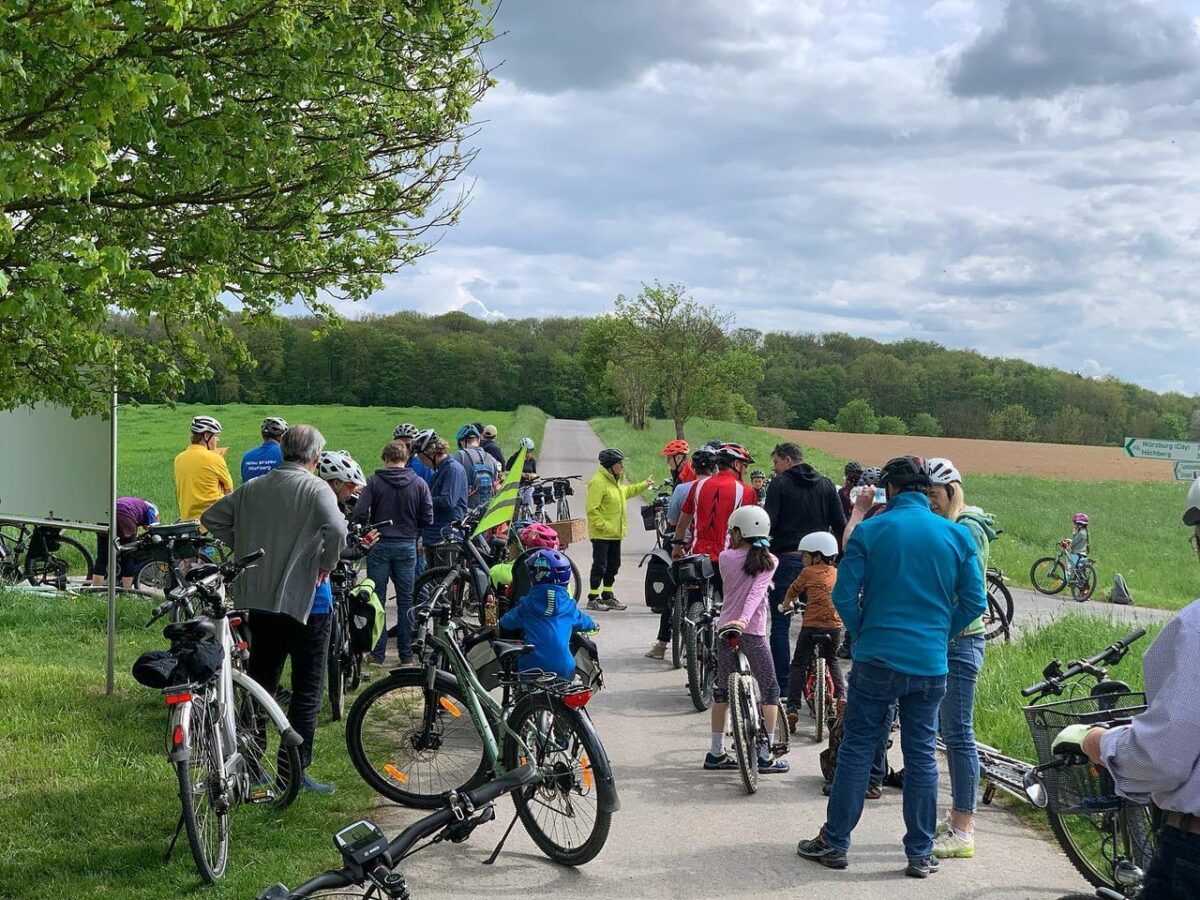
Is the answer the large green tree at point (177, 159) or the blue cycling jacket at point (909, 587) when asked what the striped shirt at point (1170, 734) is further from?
the large green tree at point (177, 159)

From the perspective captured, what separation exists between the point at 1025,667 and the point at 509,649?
20.2 ft

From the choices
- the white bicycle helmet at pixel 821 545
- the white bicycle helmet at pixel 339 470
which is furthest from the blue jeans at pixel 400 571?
the white bicycle helmet at pixel 821 545

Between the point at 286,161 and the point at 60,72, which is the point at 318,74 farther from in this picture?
the point at 60,72

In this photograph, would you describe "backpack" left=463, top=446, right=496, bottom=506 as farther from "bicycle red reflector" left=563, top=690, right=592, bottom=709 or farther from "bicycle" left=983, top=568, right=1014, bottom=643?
"bicycle red reflector" left=563, top=690, right=592, bottom=709

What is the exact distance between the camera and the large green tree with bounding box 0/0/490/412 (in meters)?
5.22

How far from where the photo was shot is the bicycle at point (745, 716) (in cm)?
677

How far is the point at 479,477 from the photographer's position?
1330cm

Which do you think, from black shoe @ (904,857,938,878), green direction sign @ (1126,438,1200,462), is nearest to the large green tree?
black shoe @ (904,857,938,878)

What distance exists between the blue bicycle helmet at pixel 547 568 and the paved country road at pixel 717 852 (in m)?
1.34

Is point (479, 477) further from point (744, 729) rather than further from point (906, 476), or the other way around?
point (906, 476)

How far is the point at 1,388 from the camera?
6871mm

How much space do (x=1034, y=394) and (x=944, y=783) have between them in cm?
10177

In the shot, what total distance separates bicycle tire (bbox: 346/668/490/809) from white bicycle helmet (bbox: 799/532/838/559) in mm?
2861

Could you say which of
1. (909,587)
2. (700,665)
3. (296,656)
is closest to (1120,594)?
(700,665)
